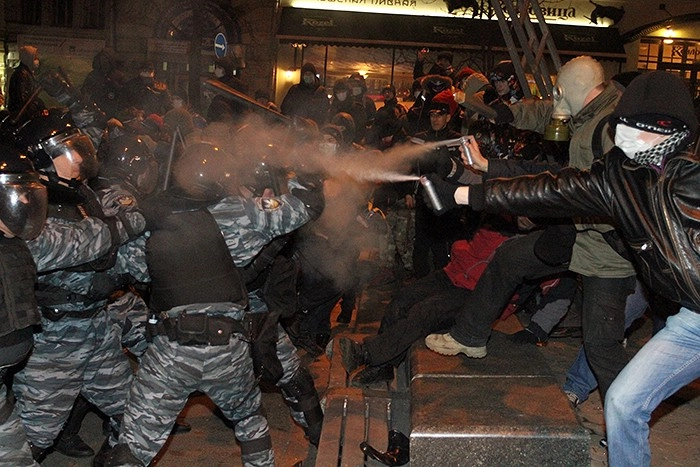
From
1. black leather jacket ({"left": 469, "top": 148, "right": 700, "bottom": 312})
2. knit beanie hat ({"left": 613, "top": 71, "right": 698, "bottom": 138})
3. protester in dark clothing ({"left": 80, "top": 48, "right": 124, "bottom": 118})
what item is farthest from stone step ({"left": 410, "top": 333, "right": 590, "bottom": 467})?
protester in dark clothing ({"left": 80, "top": 48, "right": 124, "bottom": 118})

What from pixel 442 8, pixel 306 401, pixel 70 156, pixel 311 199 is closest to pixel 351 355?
pixel 306 401

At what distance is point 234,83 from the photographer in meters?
11.4

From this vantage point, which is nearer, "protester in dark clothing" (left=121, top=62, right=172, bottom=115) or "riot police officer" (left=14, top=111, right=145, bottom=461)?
"riot police officer" (left=14, top=111, right=145, bottom=461)

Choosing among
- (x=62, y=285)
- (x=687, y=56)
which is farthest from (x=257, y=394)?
(x=687, y=56)

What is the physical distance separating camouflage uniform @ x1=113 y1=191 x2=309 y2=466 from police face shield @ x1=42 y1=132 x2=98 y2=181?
3.43ft

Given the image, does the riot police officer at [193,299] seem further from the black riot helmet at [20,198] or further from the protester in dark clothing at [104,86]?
the protester in dark clothing at [104,86]

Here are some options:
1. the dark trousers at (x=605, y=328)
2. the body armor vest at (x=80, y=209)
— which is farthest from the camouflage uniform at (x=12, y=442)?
the dark trousers at (x=605, y=328)

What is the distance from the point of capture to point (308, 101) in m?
13.1

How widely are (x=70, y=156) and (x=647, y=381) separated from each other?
354cm

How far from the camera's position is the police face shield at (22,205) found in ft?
13.0

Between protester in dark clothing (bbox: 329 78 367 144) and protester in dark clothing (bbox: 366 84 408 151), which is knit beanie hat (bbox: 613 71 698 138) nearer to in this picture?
protester in dark clothing (bbox: 366 84 408 151)

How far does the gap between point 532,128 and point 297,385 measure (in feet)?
7.76

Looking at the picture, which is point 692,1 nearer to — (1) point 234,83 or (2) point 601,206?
(1) point 234,83

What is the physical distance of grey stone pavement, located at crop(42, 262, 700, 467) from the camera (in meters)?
4.77
